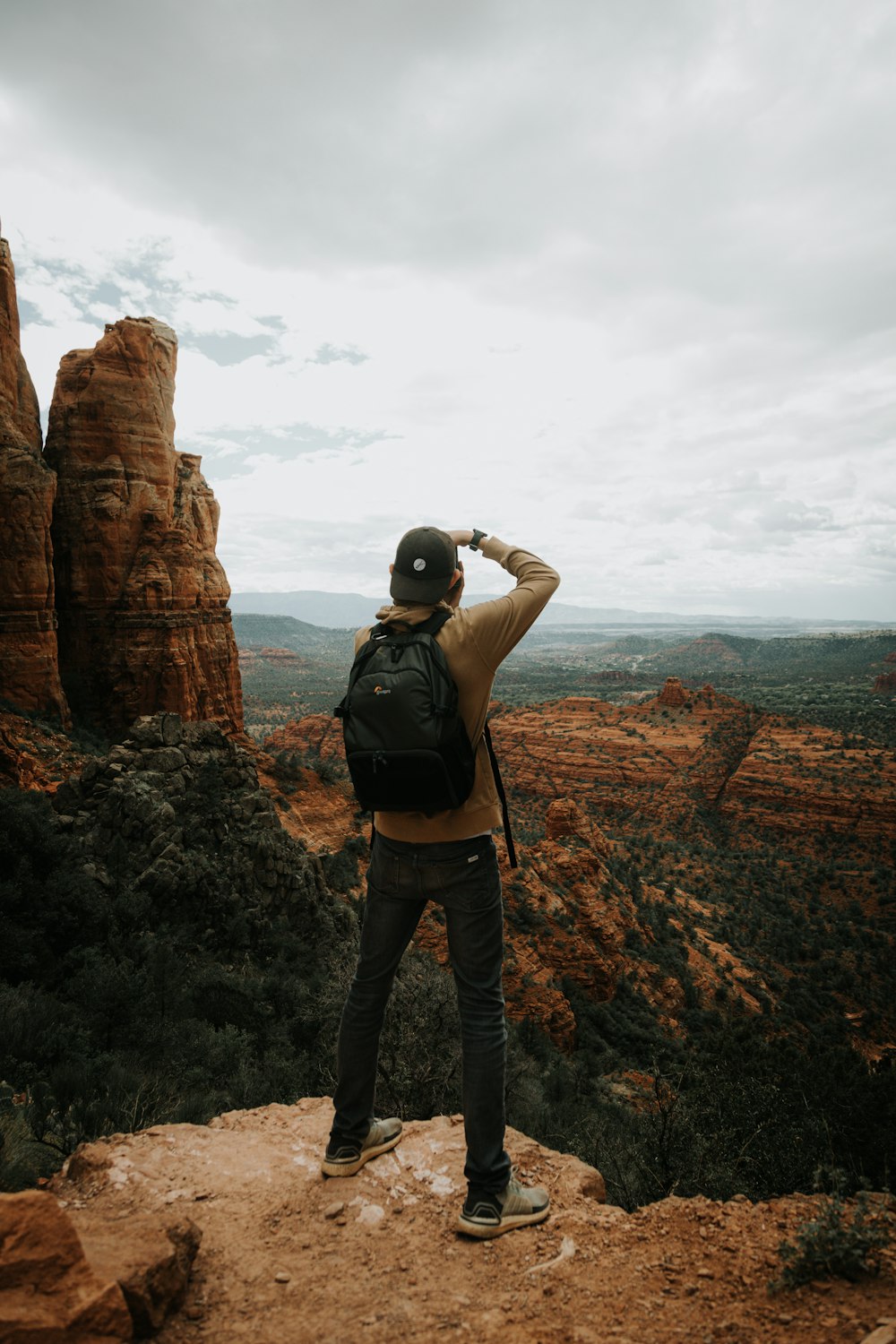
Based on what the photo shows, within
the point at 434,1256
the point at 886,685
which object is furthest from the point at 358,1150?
the point at 886,685

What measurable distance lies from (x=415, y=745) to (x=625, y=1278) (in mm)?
2209

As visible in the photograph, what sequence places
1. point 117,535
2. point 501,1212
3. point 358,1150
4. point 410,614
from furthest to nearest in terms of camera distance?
1. point 117,535
2. point 358,1150
3. point 410,614
4. point 501,1212

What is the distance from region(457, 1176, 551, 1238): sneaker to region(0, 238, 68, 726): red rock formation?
17.2m

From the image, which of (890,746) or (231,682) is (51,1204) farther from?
(890,746)

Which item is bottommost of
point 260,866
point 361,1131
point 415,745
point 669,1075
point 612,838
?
point 612,838

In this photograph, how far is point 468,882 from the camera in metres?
2.82

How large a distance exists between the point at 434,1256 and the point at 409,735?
83.8 inches

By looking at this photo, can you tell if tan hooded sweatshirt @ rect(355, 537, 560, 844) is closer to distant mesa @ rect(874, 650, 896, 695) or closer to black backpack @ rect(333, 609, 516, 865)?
black backpack @ rect(333, 609, 516, 865)

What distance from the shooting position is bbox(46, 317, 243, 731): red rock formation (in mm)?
18547

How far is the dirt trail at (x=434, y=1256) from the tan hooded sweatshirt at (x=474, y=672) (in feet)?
5.40

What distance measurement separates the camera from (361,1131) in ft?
10.5

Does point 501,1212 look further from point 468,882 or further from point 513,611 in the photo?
point 513,611

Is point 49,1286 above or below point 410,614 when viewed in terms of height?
below

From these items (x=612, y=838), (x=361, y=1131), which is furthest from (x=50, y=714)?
(x=612, y=838)
